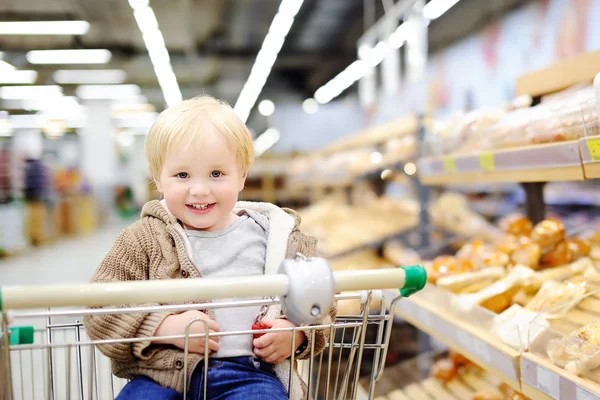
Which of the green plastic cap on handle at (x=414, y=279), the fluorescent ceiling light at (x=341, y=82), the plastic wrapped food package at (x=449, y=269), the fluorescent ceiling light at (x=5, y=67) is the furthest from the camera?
the fluorescent ceiling light at (x=341, y=82)

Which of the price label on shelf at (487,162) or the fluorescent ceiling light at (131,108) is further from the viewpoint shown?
the fluorescent ceiling light at (131,108)

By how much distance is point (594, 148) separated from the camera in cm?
131

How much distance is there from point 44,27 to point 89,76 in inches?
114

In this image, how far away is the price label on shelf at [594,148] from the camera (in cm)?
130

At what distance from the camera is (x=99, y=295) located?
0.76 metres

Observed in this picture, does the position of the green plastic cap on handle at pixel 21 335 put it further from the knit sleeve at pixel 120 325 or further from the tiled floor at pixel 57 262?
the tiled floor at pixel 57 262

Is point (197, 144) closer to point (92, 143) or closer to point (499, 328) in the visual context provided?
point (499, 328)

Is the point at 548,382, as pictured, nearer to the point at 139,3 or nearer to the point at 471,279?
the point at 471,279

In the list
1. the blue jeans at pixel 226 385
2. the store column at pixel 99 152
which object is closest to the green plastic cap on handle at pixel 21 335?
the blue jeans at pixel 226 385

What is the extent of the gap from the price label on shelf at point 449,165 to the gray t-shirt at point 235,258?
40.5 inches

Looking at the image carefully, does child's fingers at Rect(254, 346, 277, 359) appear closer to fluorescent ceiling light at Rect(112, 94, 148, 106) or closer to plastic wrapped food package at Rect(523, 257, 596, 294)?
plastic wrapped food package at Rect(523, 257, 596, 294)

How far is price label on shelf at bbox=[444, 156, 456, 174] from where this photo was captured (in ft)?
6.85

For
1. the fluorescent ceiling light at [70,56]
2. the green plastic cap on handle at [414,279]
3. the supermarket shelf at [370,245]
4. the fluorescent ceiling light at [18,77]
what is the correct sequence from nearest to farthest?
the green plastic cap on handle at [414,279]
the supermarket shelf at [370,245]
the fluorescent ceiling light at [70,56]
the fluorescent ceiling light at [18,77]

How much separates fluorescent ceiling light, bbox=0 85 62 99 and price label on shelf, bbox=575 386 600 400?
9.48 meters
